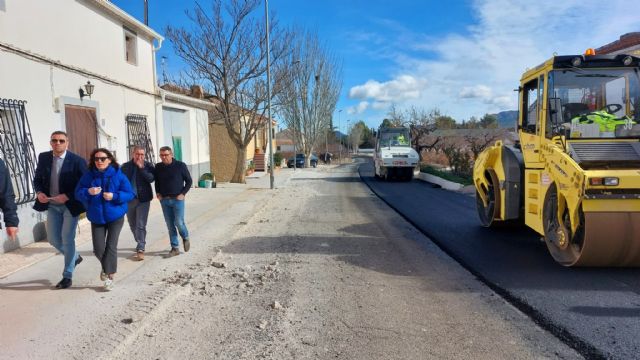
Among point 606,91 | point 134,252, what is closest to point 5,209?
point 134,252

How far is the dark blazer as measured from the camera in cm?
525

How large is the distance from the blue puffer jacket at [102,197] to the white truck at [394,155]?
1847cm

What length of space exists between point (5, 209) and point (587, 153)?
657 cm

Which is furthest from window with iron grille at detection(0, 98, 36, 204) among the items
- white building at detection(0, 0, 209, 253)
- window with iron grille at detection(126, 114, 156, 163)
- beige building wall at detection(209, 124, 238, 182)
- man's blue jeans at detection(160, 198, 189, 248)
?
beige building wall at detection(209, 124, 238, 182)

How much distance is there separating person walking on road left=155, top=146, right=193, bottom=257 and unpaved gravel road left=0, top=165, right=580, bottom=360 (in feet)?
→ 1.88

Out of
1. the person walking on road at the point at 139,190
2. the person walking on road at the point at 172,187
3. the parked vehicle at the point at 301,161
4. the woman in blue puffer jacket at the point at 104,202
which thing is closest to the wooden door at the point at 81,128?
the person walking on road at the point at 139,190

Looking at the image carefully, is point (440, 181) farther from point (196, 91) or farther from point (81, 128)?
point (81, 128)

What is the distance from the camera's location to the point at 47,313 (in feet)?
15.1

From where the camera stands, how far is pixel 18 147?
304 inches

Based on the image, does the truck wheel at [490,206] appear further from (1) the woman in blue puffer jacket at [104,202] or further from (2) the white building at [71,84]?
(2) the white building at [71,84]

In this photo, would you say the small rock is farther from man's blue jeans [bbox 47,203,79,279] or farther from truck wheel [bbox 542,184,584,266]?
truck wheel [bbox 542,184,584,266]

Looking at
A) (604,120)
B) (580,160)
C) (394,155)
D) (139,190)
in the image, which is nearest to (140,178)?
(139,190)

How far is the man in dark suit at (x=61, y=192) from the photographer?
17.2ft

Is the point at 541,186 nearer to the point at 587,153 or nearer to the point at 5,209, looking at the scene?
the point at 587,153
